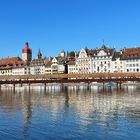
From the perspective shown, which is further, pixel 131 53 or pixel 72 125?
pixel 131 53

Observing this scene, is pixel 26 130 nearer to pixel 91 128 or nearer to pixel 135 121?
pixel 91 128

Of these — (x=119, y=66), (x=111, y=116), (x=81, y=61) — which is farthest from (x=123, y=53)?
(x=111, y=116)

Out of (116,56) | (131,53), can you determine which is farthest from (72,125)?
(116,56)

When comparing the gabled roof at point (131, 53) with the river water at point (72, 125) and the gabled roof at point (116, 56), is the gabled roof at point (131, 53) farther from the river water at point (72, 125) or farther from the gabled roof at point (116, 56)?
the river water at point (72, 125)

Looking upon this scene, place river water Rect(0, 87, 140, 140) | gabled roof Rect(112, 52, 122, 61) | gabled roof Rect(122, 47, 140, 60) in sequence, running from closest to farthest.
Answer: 1. river water Rect(0, 87, 140, 140)
2. gabled roof Rect(122, 47, 140, 60)
3. gabled roof Rect(112, 52, 122, 61)

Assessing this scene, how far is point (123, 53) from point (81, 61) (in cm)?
2783

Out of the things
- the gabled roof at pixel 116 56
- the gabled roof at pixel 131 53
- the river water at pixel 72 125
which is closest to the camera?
the river water at pixel 72 125

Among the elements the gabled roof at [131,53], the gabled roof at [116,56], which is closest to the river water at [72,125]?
the gabled roof at [131,53]

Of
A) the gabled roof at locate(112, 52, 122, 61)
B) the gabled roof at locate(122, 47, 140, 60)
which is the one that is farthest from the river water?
the gabled roof at locate(112, 52, 122, 61)

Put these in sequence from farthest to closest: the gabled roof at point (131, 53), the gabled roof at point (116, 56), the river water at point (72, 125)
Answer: the gabled roof at point (116, 56)
the gabled roof at point (131, 53)
the river water at point (72, 125)

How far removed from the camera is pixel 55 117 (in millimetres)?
42094

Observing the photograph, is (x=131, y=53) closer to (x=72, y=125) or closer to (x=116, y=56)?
(x=116, y=56)

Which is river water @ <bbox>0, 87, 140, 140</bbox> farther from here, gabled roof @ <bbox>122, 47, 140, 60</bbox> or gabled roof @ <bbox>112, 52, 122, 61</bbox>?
gabled roof @ <bbox>112, 52, 122, 61</bbox>

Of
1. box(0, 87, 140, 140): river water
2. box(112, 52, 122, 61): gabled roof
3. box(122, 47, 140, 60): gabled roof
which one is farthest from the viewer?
box(112, 52, 122, 61): gabled roof
